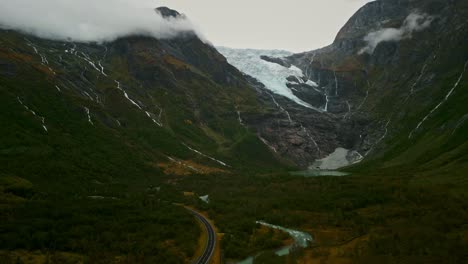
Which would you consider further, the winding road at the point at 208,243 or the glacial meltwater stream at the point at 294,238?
the glacial meltwater stream at the point at 294,238

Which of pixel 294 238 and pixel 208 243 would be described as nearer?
pixel 208 243

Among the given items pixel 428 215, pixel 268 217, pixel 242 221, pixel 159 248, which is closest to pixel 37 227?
pixel 159 248

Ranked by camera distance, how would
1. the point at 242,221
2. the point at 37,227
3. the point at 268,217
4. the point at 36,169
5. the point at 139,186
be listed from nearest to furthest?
1. the point at 37,227
2. the point at 242,221
3. the point at 268,217
4. the point at 36,169
5. the point at 139,186

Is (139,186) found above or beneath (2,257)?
beneath

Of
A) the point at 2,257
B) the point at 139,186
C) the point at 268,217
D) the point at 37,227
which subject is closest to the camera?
the point at 2,257

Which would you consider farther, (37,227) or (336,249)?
(37,227)

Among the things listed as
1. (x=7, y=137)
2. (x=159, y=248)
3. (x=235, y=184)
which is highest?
(x=7, y=137)

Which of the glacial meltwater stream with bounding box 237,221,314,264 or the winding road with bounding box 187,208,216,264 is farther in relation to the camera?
the glacial meltwater stream with bounding box 237,221,314,264

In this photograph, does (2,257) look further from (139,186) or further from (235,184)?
(235,184)
